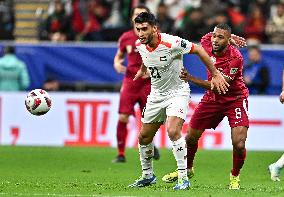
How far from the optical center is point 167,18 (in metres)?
24.3

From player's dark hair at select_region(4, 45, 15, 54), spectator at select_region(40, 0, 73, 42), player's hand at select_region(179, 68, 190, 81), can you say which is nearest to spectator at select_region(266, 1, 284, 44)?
spectator at select_region(40, 0, 73, 42)

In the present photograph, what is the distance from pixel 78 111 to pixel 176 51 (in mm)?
9872

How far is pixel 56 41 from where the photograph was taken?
2428cm

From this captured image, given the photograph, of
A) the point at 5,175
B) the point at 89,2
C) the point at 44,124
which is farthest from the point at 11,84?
the point at 5,175

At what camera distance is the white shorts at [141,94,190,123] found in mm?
12711

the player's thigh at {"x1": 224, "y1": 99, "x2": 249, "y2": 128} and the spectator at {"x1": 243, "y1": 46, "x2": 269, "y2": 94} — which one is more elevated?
the player's thigh at {"x1": 224, "y1": 99, "x2": 249, "y2": 128}

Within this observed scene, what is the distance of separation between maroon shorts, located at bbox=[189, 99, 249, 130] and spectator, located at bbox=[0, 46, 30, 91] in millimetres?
10032

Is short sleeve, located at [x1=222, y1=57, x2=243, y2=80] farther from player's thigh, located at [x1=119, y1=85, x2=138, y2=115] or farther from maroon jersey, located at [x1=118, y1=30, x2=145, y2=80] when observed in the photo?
player's thigh, located at [x1=119, y1=85, x2=138, y2=115]

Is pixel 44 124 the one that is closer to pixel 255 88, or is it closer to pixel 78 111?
pixel 78 111

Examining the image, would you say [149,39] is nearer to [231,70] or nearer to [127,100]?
[231,70]

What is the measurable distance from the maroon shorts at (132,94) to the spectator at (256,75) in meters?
5.61

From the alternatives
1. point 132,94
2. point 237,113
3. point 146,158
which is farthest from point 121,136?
point 237,113

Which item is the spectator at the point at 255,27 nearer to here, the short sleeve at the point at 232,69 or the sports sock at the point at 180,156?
the short sleeve at the point at 232,69

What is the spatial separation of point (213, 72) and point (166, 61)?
686mm
